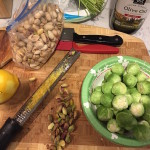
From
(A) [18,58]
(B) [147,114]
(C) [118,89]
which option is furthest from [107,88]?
(A) [18,58]

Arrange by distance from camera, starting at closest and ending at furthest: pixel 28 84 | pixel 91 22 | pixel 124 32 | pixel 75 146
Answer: pixel 75 146
pixel 28 84
pixel 124 32
pixel 91 22

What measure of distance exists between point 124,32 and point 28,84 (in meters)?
0.56

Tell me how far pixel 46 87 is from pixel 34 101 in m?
0.08

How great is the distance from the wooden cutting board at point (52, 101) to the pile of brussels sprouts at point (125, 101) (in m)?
0.11

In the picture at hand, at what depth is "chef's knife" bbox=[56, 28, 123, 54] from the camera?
96cm

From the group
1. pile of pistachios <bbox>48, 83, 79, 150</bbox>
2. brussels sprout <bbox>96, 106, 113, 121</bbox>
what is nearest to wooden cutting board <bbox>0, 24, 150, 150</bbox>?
pile of pistachios <bbox>48, 83, 79, 150</bbox>

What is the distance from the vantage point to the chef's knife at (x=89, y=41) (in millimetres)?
958

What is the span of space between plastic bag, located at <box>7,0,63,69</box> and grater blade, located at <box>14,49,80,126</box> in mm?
81

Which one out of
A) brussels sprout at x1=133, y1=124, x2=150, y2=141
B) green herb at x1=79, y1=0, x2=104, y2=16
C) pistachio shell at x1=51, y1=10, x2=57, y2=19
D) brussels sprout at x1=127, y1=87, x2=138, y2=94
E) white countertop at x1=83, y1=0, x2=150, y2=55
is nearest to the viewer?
brussels sprout at x1=133, y1=124, x2=150, y2=141

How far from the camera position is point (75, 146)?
0.79m

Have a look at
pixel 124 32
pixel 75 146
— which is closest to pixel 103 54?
pixel 124 32

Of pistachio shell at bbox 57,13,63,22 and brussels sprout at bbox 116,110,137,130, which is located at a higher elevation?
pistachio shell at bbox 57,13,63,22

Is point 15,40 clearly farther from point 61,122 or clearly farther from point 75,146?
point 75,146

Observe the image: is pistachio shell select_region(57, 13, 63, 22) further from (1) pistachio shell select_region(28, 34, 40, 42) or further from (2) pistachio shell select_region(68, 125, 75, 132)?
(2) pistachio shell select_region(68, 125, 75, 132)
